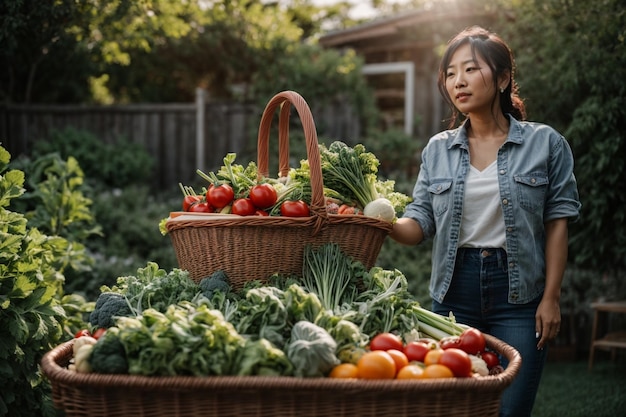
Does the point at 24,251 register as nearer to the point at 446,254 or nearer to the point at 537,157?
the point at 446,254

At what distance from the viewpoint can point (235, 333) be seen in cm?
207

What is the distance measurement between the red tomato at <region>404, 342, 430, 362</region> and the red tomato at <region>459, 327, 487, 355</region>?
0.19 metres

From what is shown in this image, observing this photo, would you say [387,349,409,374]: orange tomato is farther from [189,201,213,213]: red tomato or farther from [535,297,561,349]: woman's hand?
[189,201,213,213]: red tomato

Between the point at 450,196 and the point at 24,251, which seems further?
the point at 24,251

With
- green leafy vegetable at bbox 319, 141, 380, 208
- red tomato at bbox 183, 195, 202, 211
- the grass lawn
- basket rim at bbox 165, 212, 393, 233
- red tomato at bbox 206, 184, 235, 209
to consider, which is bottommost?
the grass lawn

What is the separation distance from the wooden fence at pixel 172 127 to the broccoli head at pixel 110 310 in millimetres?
8370

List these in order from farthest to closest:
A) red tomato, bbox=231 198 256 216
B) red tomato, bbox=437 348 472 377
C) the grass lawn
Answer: the grass lawn
red tomato, bbox=231 198 256 216
red tomato, bbox=437 348 472 377

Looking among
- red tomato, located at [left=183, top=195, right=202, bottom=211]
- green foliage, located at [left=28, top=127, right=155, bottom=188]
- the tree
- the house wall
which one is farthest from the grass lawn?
green foliage, located at [left=28, top=127, right=155, bottom=188]

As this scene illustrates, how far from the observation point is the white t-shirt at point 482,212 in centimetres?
277

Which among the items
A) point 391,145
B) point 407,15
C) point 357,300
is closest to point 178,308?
point 357,300

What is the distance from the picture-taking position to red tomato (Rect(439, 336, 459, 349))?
7.83 feet

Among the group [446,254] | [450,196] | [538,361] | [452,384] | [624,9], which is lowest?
[538,361]

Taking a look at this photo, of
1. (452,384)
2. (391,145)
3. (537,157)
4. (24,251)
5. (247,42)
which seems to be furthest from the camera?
(247,42)

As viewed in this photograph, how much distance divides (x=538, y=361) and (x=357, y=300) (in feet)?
2.59
